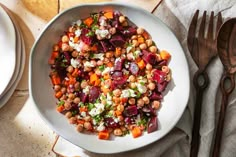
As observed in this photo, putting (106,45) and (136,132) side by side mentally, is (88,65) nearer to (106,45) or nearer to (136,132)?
(106,45)

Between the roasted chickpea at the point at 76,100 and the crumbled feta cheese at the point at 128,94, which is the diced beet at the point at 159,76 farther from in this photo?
the roasted chickpea at the point at 76,100

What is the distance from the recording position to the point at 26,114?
46.5 inches

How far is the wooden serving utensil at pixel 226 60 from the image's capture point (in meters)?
1.08

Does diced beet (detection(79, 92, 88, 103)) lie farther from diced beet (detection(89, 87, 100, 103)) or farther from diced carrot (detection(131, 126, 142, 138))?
diced carrot (detection(131, 126, 142, 138))

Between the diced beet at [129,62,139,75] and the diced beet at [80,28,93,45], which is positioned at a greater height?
the diced beet at [80,28,93,45]

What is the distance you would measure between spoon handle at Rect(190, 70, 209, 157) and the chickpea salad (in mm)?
58

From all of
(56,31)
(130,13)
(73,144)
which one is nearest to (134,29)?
(130,13)

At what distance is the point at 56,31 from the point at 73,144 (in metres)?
0.23

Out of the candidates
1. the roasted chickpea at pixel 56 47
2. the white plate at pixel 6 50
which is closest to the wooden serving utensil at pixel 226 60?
the roasted chickpea at pixel 56 47

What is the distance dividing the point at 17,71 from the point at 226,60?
1.39 feet

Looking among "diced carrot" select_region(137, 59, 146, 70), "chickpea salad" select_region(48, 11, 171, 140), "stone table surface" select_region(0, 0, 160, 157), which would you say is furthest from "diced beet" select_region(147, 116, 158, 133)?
"stone table surface" select_region(0, 0, 160, 157)

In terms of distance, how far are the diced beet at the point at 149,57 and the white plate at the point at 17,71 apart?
0.26 metres

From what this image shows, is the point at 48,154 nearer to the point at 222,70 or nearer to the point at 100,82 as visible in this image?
the point at 100,82

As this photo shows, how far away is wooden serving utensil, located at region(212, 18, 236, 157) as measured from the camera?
3.53ft
